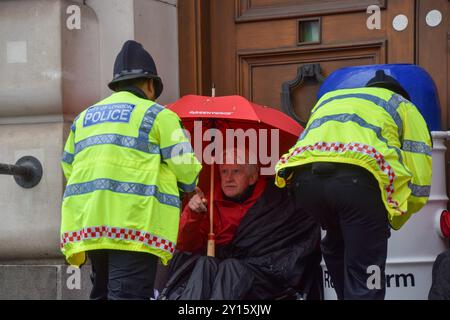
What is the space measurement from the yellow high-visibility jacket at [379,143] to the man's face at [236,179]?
92 centimetres

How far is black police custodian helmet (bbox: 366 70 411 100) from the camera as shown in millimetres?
5824

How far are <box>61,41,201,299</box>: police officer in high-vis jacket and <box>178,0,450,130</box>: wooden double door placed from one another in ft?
6.30

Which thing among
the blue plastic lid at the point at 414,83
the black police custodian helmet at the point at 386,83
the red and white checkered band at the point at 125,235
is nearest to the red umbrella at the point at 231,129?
the blue plastic lid at the point at 414,83

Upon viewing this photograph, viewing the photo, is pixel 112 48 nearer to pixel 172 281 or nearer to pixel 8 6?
pixel 8 6

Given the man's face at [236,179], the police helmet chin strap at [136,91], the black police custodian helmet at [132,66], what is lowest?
the man's face at [236,179]

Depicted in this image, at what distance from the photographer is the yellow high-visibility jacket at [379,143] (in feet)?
17.8

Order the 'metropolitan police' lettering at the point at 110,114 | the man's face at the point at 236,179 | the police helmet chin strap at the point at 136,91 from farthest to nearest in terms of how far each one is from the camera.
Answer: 1. the man's face at the point at 236,179
2. the police helmet chin strap at the point at 136,91
3. the 'metropolitan police' lettering at the point at 110,114

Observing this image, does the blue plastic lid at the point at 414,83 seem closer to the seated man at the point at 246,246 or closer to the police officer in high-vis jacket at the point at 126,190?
the seated man at the point at 246,246

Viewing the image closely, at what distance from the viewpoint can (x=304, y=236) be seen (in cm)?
646

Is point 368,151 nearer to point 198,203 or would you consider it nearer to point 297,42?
point 198,203

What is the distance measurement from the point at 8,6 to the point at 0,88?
52cm

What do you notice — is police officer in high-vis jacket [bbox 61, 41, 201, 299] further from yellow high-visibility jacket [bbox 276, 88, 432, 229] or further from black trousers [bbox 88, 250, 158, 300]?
yellow high-visibility jacket [bbox 276, 88, 432, 229]

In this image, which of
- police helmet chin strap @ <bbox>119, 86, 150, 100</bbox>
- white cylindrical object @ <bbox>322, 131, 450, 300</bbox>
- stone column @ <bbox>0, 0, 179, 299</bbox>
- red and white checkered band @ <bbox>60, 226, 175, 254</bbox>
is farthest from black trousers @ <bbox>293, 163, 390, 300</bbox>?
stone column @ <bbox>0, 0, 179, 299</bbox>
